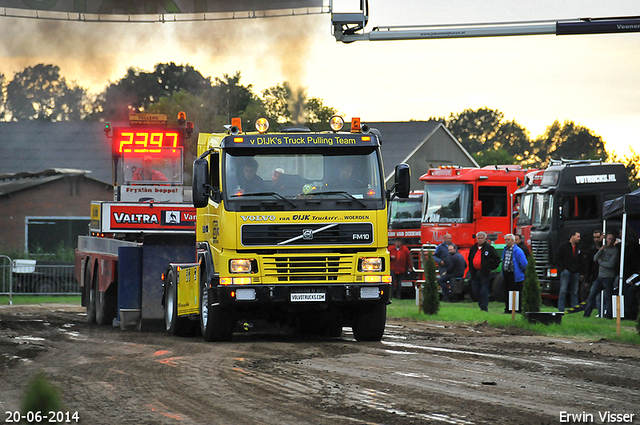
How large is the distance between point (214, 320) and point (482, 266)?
1071 centimetres

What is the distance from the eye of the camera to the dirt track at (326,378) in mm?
7703

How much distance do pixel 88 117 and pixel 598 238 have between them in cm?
5725

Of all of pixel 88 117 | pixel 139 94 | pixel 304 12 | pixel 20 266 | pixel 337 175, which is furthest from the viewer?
pixel 88 117

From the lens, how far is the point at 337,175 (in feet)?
44.0

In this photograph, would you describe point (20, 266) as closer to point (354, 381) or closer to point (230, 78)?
point (230, 78)

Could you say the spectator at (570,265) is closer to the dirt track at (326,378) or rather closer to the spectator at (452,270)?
the spectator at (452,270)

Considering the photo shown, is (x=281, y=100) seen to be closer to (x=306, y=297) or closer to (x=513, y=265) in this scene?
(x=513, y=265)

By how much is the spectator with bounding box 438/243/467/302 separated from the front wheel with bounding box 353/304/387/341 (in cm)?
1134

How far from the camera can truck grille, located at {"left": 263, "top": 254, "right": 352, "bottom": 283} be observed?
13242 millimetres

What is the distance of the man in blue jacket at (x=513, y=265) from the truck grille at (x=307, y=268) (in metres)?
9.17

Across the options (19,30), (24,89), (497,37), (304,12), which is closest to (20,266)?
(19,30)

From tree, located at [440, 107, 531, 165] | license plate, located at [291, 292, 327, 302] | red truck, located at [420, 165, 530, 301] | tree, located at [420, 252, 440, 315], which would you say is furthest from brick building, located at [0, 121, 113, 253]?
tree, located at [440, 107, 531, 165]

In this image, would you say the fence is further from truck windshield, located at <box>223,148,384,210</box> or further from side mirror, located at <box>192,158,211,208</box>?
truck windshield, located at <box>223,148,384,210</box>

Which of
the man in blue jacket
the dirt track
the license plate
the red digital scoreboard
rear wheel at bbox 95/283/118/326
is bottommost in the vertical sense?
the dirt track
